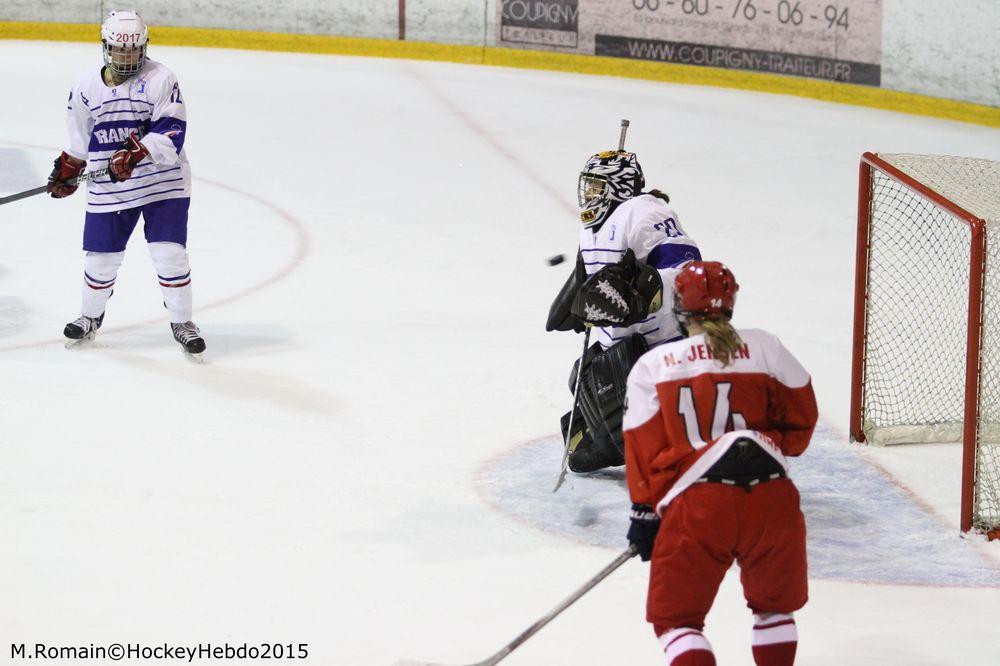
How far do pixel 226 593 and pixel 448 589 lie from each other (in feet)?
1.72

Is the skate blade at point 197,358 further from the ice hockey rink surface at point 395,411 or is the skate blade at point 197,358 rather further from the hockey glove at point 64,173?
the hockey glove at point 64,173

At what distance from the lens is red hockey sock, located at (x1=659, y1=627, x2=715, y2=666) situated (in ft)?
9.20

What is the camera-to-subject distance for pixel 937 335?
579cm

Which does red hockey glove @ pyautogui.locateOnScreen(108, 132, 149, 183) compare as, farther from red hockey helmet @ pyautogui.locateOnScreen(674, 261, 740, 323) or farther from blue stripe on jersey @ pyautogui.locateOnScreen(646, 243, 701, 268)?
red hockey helmet @ pyautogui.locateOnScreen(674, 261, 740, 323)

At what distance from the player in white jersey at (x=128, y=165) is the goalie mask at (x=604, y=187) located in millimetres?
1735

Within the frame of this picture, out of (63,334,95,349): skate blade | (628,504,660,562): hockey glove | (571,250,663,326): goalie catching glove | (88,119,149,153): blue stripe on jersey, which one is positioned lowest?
(63,334,95,349): skate blade

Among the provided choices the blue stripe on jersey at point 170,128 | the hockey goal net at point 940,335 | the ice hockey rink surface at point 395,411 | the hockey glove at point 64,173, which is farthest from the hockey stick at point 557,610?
the hockey glove at point 64,173

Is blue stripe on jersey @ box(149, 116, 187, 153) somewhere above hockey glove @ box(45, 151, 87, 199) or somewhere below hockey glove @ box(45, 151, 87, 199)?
above

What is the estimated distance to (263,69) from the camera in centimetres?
1087

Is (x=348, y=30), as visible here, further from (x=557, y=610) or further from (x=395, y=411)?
(x=557, y=610)

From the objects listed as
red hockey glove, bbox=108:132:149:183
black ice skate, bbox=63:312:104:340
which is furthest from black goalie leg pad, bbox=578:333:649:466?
black ice skate, bbox=63:312:104:340

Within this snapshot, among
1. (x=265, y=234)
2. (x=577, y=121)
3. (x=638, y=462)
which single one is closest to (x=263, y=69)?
(x=577, y=121)

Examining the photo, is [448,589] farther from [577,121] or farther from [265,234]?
[577,121]

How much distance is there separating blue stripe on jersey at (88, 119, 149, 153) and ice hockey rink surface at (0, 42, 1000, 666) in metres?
0.76
